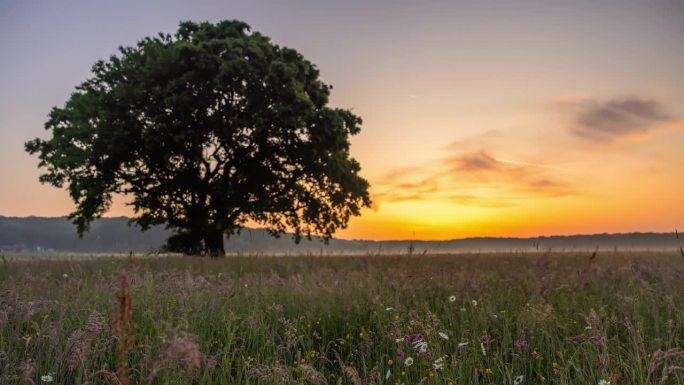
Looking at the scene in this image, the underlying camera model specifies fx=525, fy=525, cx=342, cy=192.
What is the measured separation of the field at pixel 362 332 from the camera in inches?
168

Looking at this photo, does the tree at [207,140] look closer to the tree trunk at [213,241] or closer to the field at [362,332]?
the tree trunk at [213,241]

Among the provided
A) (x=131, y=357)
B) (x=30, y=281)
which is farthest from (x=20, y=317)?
(x=30, y=281)

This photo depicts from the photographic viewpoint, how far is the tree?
→ 23.3 m

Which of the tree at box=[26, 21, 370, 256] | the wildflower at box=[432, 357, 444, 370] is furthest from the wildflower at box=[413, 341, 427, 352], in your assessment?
the tree at box=[26, 21, 370, 256]

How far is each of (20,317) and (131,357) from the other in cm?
140

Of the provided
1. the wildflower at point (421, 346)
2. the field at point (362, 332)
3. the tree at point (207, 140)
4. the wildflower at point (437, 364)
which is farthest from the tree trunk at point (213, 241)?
the wildflower at point (437, 364)

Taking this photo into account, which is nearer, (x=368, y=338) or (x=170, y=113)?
(x=368, y=338)

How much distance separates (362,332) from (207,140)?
20.5m

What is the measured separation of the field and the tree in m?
15.6

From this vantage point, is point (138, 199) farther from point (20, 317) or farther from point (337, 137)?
point (20, 317)

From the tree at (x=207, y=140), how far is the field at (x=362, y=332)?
15637mm

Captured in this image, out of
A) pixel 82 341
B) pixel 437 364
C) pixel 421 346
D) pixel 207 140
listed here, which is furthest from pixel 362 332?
pixel 207 140

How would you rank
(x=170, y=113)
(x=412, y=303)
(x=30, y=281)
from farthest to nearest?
(x=170, y=113) → (x=30, y=281) → (x=412, y=303)

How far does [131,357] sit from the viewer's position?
204 inches
